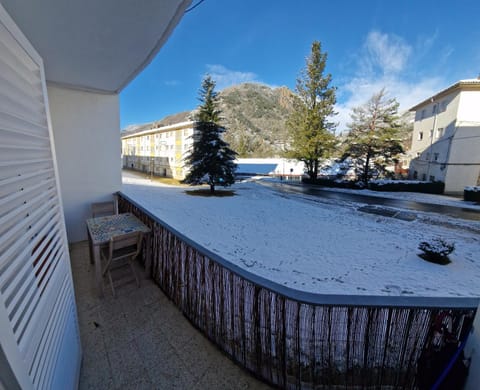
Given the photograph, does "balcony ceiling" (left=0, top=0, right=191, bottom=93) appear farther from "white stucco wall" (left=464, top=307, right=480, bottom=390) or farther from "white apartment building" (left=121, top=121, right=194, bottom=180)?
"white apartment building" (left=121, top=121, right=194, bottom=180)

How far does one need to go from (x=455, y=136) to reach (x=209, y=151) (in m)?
14.4

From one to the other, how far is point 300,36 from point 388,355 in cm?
1767

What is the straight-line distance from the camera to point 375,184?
42.7ft

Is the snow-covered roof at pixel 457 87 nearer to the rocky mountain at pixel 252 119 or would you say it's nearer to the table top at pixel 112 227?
the table top at pixel 112 227

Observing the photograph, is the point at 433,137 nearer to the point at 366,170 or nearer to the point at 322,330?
the point at 366,170

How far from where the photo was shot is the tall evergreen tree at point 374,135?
13328mm

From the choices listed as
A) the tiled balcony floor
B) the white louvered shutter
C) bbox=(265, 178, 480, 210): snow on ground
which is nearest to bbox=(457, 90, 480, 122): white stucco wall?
bbox=(265, 178, 480, 210): snow on ground

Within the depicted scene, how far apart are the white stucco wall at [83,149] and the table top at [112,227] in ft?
4.70

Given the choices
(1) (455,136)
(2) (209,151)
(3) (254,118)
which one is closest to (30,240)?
(2) (209,151)

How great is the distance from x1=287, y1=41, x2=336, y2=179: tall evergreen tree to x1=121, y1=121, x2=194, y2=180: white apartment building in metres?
8.17

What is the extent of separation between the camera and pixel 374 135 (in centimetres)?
1362

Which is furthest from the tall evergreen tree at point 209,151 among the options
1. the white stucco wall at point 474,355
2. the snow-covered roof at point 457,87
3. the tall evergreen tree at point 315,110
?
the snow-covered roof at point 457,87

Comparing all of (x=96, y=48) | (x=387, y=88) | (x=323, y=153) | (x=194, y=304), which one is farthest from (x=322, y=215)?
(x=387, y=88)

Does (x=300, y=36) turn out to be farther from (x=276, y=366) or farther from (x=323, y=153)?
(x=276, y=366)
